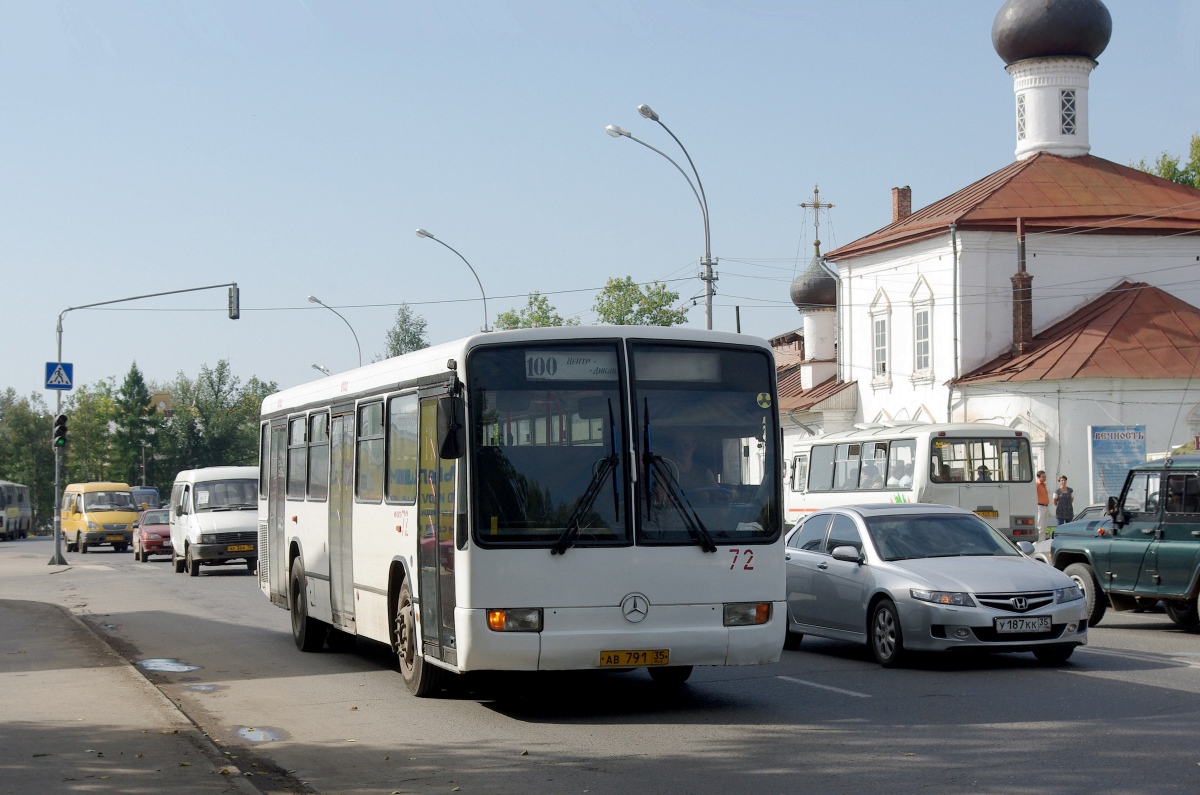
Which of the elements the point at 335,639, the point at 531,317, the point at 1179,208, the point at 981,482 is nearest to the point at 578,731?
the point at 335,639

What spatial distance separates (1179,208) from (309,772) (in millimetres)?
44539

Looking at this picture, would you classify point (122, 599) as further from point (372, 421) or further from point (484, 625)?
point (484, 625)

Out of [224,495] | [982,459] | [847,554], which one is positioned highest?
[982,459]

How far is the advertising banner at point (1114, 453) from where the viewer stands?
130 ft

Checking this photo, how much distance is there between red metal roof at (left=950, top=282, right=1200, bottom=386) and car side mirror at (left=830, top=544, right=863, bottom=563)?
29747 millimetres

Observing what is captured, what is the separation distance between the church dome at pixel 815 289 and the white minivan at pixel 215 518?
111ft

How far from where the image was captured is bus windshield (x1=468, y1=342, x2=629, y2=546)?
10438mm

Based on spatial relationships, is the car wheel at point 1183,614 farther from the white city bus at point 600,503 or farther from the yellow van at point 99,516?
the yellow van at point 99,516

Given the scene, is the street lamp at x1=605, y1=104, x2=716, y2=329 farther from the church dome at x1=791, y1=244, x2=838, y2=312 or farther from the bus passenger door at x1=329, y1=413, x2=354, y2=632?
the church dome at x1=791, y1=244, x2=838, y2=312

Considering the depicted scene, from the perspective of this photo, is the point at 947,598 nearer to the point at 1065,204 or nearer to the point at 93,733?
the point at 93,733

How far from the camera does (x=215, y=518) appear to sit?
33719mm

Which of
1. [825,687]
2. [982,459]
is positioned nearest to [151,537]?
[982,459]

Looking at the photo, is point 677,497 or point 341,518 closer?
point 677,497

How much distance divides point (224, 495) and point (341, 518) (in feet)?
68.6
